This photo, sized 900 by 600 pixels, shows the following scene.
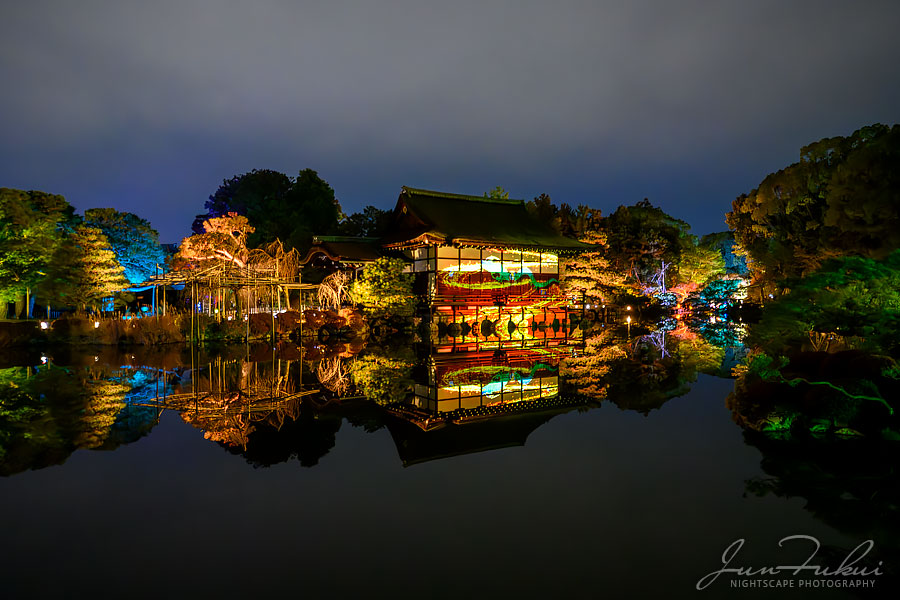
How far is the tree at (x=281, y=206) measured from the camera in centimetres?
4000

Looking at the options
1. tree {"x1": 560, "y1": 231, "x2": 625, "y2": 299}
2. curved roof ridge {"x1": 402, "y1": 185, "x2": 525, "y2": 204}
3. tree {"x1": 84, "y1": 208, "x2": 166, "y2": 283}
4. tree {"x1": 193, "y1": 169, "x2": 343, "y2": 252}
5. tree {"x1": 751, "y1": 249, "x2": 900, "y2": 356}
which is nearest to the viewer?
tree {"x1": 751, "y1": 249, "x2": 900, "y2": 356}

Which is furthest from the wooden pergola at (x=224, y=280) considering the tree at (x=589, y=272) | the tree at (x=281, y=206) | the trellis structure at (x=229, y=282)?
the tree at (x=589, y=272)

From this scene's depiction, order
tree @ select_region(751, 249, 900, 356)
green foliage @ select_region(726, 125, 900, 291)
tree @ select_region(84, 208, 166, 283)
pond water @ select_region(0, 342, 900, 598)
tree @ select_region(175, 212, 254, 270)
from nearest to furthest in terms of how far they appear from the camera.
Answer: pond water @ select_region(0, 342, 900, 598)
tree @ select_region(751, 249, 900, 356)
green foliage @ select_region(726, 125, 900, 291)
tree @ select_region(175, 212, 254, 270)
tree @ select_region(84, 208, 166, 283)

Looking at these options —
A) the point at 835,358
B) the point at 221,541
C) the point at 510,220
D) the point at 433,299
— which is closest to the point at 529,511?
the point at 221,541

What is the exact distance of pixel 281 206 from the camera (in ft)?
138

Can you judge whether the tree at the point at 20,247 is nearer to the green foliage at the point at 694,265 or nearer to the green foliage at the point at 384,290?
the green foliage at the point at 384,290

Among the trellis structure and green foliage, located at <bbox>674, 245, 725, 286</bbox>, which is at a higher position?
green foliage, located at <bbox>674, 245, 725, 286</bbox>

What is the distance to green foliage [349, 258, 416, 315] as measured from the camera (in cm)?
2481

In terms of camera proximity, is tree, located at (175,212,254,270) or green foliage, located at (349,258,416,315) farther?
tree, located at (175,212,254,270)

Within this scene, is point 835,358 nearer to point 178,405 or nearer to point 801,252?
point 801,252

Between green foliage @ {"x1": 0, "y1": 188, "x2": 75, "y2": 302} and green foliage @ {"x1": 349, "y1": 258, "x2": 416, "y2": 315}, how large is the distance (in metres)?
14.4

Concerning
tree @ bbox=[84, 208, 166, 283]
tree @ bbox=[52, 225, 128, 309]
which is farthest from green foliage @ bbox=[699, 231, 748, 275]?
tree @ bbox=[52, 225, 128, 309]

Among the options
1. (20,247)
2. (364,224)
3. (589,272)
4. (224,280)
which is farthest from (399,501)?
(364,224)

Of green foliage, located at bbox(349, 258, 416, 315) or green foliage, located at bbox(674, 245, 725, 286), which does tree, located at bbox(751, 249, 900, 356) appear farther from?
green foliage, located at bbox(674, 245, 725, 286)
